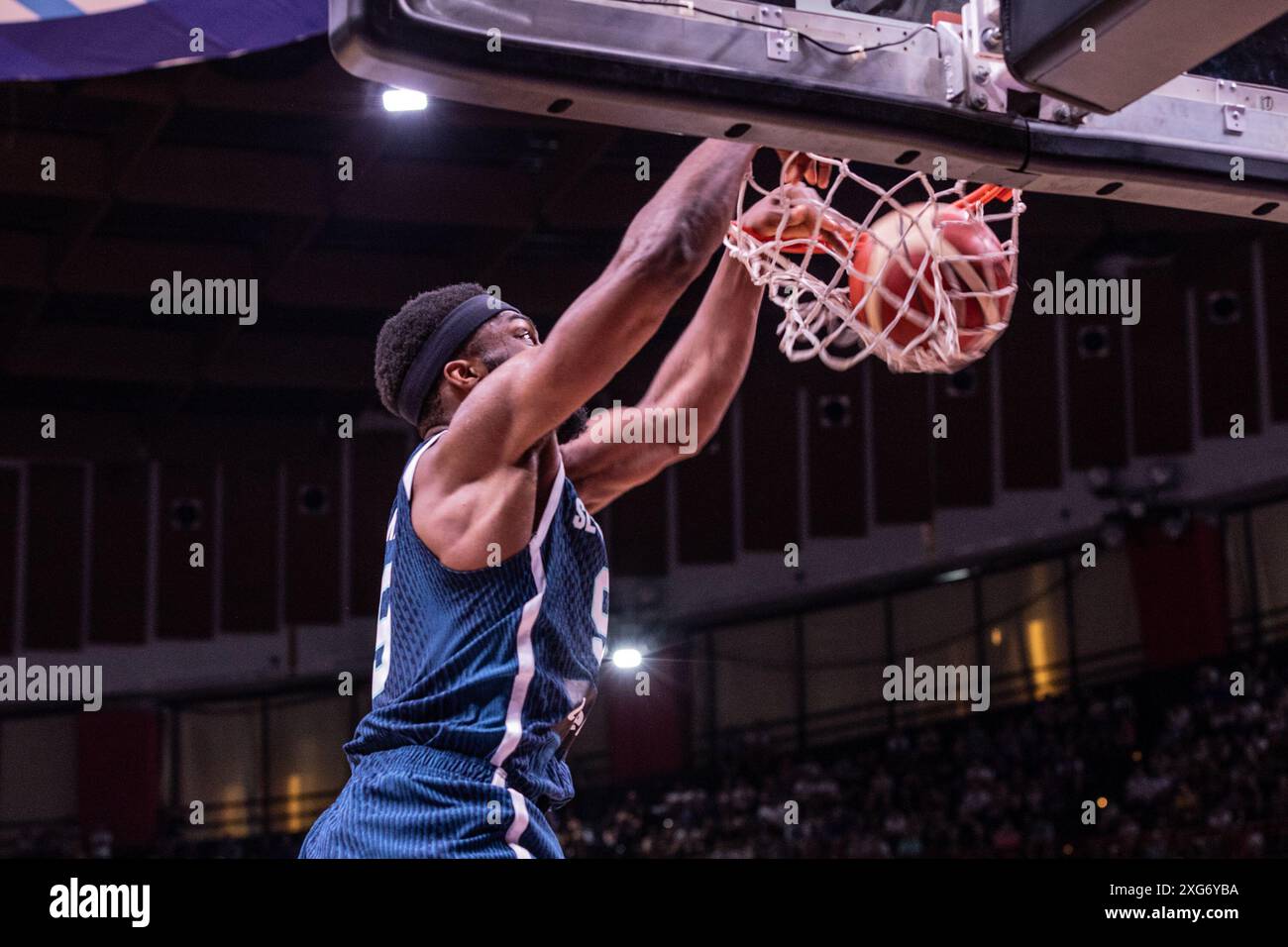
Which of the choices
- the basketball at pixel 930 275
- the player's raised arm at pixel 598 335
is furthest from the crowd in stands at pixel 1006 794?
the player's raised arm at pixel 598 335

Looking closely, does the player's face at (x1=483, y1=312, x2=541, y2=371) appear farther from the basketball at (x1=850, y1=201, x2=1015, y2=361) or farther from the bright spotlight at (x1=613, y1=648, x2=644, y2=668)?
the bright spotlight at (x1=613, y1=648, x2=644, y2=668)

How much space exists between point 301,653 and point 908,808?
5.99 meters

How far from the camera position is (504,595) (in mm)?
2346

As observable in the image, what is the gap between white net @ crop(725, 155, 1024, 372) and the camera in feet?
9.08

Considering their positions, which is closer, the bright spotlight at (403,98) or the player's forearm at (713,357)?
the player's forearm at (713,357)

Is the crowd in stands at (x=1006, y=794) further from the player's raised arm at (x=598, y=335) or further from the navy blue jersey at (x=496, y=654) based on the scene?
the player's raised arm at (x=598, y=335)

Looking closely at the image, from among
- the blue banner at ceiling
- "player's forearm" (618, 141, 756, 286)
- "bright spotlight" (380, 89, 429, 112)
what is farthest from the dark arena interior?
"player's forearm" (618, 141, 756, 286)

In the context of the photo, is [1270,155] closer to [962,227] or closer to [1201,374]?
[962,227]

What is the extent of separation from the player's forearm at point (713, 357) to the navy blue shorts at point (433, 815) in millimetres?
806

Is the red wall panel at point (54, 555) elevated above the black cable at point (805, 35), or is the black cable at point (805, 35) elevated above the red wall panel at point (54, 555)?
the red wall panel at point (54, 555)

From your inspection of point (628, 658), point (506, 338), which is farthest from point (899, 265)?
point (628, 658)

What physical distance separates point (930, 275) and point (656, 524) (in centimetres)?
1017

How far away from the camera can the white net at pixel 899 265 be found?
2768mm

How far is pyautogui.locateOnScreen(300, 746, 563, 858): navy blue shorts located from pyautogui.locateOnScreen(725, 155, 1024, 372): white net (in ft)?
3.24
